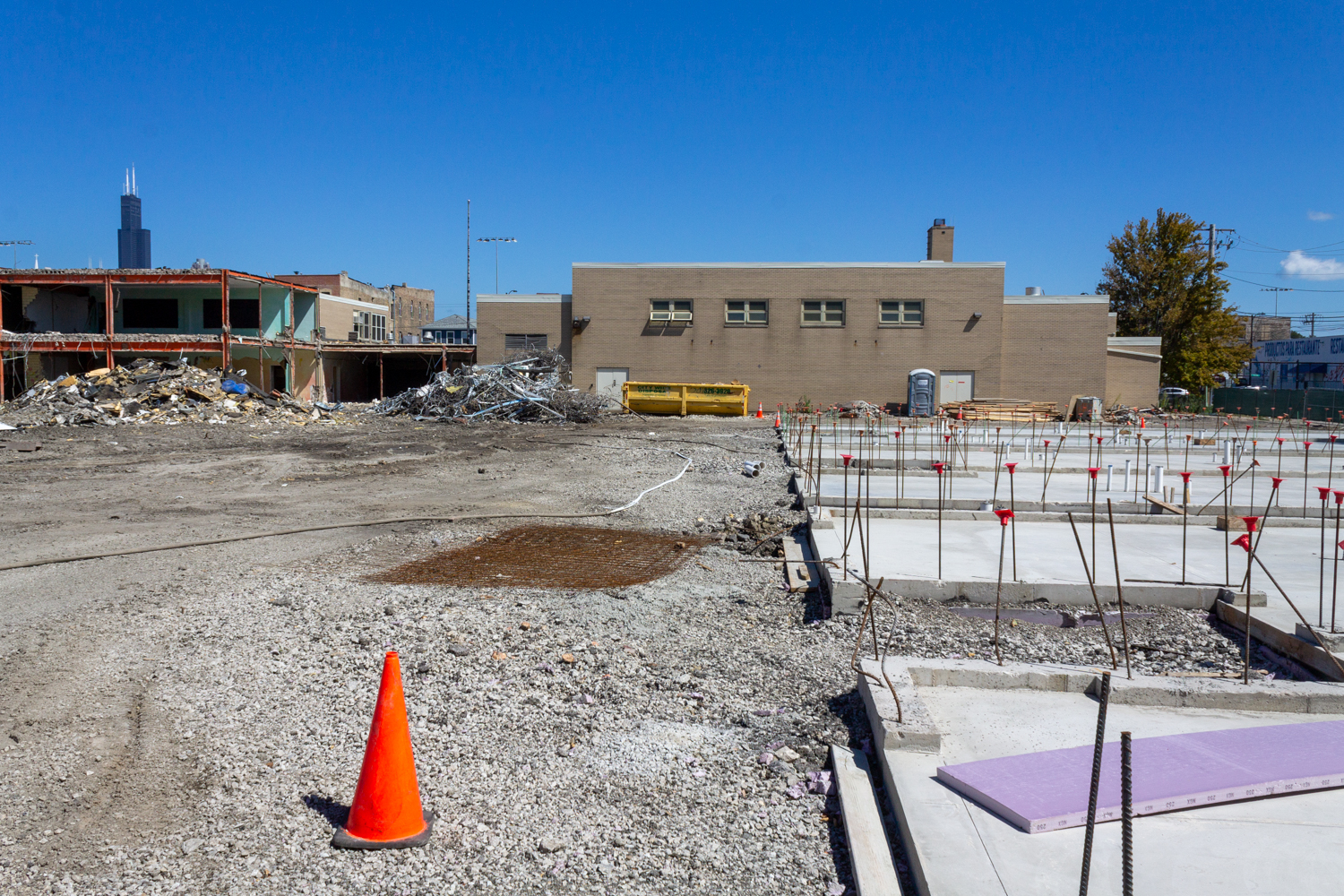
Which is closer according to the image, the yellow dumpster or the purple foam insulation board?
the purple foam insulation board

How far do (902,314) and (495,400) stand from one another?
58.1 ft

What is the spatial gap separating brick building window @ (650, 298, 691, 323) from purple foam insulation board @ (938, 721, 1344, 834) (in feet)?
116

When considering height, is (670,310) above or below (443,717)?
above

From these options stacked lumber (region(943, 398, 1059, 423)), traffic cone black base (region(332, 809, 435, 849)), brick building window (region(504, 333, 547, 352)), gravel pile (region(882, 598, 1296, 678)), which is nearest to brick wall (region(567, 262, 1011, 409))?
stacked lumber (region(943, 398, 1059, 423))

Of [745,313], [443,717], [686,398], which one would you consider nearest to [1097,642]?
[443,717]

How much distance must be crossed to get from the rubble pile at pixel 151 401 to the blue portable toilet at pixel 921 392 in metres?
22.0

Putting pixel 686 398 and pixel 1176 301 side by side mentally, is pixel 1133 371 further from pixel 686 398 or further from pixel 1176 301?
pixel 686 398

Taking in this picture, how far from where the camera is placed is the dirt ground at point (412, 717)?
11.7 feet

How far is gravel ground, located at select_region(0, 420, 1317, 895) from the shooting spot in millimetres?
3557

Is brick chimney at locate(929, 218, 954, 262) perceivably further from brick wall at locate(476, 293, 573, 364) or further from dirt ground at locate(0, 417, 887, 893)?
dirt ground at locate(0, 417, 887, 893)

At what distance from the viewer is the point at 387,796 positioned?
3.68 metres

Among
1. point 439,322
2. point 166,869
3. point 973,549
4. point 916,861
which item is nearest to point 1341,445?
point 973,549

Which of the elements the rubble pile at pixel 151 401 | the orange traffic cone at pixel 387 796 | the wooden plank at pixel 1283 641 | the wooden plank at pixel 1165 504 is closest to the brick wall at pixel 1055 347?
the rubble pile at pixel 151 401

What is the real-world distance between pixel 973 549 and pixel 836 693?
4.01m
